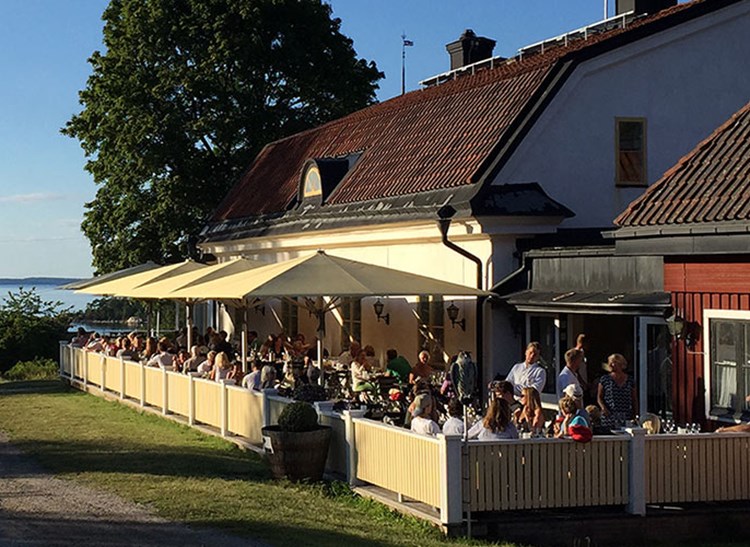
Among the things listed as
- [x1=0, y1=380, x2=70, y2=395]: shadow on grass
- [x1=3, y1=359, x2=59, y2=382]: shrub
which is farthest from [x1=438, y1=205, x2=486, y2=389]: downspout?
[x1=3, y1=359, x2=59, y2=382]: shrub

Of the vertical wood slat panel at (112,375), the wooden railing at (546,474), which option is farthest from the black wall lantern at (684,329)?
the vertical wood slat panel at (112,375)

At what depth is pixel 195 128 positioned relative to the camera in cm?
3950

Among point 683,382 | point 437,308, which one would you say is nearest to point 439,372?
point 437,308

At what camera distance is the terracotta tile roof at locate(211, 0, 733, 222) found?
72.9ft

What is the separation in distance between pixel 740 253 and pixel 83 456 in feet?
30.5

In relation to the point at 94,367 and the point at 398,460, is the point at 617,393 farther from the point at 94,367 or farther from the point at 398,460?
the point at 94,367

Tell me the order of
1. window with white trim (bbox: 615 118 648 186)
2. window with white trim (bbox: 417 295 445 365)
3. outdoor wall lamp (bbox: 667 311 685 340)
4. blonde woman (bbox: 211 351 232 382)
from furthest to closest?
window with white trim (bbox: 417 295 445 365) → window with white trim (bbox: 615 118 648 186) → blonde woman (bbox: 211 351 232 382) → outdoor wall lamp (bbox: 667 311 685 340)

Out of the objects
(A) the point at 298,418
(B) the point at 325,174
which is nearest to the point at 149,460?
(A) the point at 298,418

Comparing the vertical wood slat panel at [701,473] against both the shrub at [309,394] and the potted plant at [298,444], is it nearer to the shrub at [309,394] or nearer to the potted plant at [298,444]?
the potted plant at [298,444]

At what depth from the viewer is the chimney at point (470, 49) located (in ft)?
104

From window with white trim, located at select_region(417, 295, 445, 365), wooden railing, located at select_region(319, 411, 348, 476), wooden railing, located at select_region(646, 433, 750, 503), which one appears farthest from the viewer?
window with white trim, located at select_region(417, 295, 445, 365)

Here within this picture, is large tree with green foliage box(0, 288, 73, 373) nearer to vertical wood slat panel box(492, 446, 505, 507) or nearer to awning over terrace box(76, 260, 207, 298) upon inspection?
awning over terrace box(76, 260, 207, 298)

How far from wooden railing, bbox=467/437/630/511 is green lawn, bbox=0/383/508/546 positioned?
0.72 meters

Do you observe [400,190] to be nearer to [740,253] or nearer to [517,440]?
[740,253]
